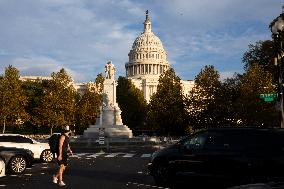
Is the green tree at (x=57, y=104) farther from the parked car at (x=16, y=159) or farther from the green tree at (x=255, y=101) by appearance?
the parked car at (x=16, y=159)

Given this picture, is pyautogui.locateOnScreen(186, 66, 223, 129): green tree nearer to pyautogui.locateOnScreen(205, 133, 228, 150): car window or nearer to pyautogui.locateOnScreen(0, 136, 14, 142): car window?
pyautogui.locateOnScreen(0, 136, 14, 142): car window

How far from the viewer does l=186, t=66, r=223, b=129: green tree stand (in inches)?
2650

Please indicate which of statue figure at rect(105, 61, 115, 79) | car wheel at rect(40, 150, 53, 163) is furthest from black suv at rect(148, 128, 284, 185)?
statue figure at rect(105, 61, 115, 79)

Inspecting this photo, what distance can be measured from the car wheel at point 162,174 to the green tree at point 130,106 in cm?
8332

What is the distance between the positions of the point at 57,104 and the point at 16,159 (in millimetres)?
55548

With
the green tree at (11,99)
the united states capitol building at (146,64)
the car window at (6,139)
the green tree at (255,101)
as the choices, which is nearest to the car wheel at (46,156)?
the car window at (6,139)

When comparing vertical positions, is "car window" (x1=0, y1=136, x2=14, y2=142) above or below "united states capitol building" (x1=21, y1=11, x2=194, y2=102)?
below

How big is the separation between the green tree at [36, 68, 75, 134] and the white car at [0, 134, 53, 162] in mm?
49475

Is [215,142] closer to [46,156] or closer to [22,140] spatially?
[22,140]

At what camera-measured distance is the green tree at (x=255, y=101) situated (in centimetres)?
5185

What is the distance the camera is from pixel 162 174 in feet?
44.5

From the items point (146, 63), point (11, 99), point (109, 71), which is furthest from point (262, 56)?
point (146, 63)

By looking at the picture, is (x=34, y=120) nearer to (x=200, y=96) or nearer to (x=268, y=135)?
(x=200, y=96)

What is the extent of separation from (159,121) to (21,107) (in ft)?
70.7
